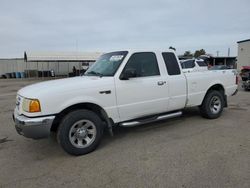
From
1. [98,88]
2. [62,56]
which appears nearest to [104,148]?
[98,88]

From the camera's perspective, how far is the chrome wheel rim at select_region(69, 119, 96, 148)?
4.07m

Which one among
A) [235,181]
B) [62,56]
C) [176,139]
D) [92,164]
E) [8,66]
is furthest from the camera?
[8,66]

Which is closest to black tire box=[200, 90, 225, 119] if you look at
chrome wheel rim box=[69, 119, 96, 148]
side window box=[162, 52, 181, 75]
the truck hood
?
side window box=[162, 52, 181, 75]

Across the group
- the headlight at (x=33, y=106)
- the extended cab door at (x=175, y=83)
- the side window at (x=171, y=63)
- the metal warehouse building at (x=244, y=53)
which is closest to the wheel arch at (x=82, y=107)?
the headlight at (x=33, y=106)

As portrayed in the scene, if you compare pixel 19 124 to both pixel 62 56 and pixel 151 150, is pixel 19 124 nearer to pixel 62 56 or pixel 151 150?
pixel 151 150

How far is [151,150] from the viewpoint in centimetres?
421

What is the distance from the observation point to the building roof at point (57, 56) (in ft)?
104

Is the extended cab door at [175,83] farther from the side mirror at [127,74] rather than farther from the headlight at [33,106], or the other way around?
the headlight at [33,106]

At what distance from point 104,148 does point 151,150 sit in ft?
3.06

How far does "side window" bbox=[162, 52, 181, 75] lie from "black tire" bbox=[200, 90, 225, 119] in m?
1.35

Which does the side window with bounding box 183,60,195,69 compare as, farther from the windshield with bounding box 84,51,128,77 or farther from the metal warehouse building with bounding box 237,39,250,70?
the metal warehouse building with bounding box 237,39,250,70

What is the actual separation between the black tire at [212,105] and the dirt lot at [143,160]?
583 millimetres

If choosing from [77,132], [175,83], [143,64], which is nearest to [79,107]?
[77,132]

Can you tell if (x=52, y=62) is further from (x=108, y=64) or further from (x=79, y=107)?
(x=79, y=107)
